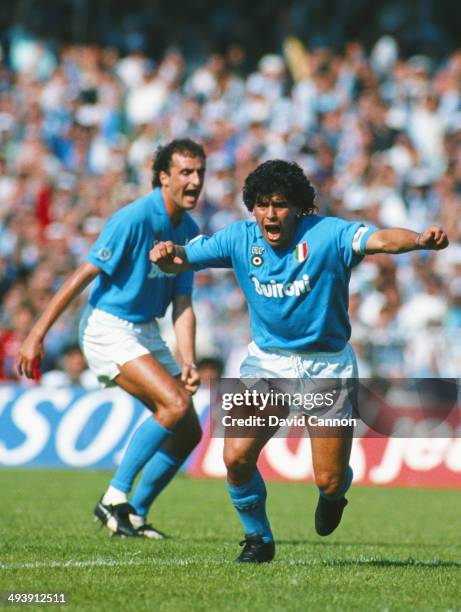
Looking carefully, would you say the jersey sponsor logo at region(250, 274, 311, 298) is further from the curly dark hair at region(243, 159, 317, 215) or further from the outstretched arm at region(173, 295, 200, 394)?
the outstretched arm at region(173, 295, 200, 394)

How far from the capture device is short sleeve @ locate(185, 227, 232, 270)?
702 centimetres

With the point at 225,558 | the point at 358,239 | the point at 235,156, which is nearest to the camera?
the point at 358,239

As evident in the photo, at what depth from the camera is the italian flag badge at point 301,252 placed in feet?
22.3

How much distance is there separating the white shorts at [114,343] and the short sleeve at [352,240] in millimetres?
2356

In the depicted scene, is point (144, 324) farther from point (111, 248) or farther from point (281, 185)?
point (281, 185)

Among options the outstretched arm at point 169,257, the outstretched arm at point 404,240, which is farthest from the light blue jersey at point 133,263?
the outstretched arm at point 404,240

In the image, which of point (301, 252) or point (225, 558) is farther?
point (225, 558)

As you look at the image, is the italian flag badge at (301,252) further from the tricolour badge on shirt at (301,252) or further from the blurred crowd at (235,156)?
the blurred crowd at (235,156)

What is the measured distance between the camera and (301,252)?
6812mm

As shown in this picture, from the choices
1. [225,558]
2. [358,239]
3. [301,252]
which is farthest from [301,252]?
[225,558]

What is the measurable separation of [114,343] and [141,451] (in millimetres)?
793

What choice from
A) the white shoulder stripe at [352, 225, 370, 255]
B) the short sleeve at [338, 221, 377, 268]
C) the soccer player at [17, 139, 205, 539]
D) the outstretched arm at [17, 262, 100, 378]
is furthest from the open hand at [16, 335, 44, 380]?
the white shoulder stripe at [352, 225, 370, 255]

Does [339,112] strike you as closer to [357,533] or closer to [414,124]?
[414,124]

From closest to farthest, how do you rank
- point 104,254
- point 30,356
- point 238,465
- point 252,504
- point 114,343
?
point 238,465
point 252,504
point 30,356
point 104,254
point 114,343
